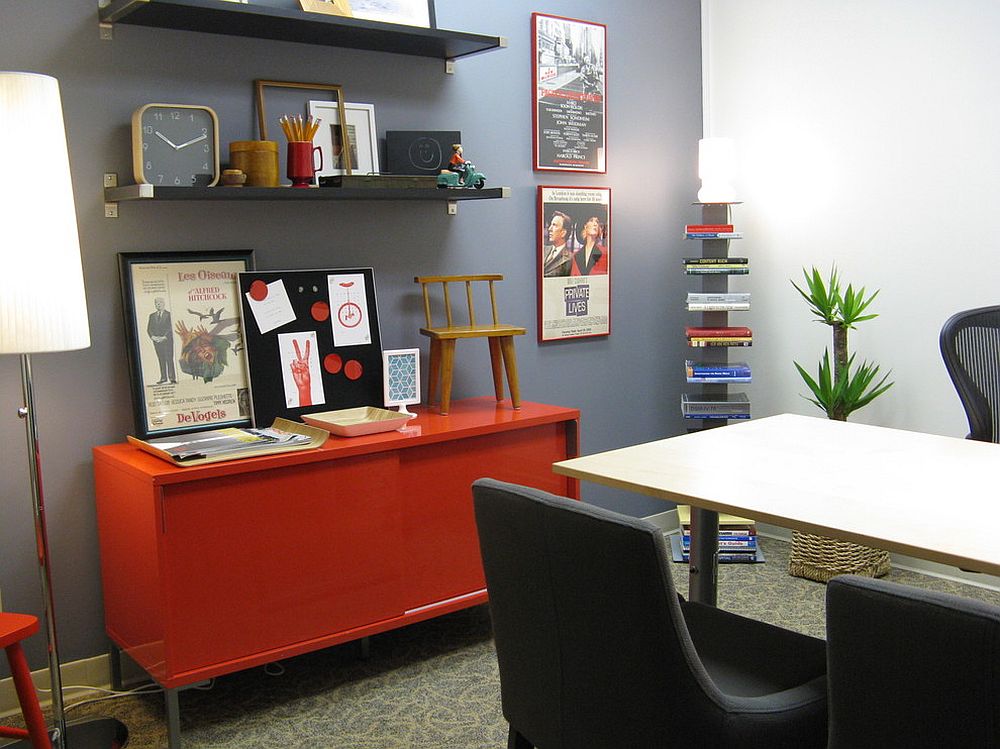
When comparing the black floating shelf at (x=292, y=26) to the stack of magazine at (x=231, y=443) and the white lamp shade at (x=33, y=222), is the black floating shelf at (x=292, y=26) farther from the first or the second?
the stack of magazine at (x=231, y=443)

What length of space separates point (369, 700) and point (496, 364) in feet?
3.88

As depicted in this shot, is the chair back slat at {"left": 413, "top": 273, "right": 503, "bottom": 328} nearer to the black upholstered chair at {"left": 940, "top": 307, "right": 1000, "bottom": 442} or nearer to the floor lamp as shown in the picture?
the floor lamp

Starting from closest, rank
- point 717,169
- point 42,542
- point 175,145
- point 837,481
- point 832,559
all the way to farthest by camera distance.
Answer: point 837,481, point 42,542, point 175,145, point 832,559, point 717,169

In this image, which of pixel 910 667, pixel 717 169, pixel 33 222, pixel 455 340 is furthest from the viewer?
pixel 717 169

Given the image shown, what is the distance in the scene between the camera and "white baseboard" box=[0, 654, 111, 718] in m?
2.89

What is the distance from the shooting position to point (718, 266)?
13.7ft

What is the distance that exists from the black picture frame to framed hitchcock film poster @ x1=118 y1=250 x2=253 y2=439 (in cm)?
5

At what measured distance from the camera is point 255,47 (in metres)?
3.16

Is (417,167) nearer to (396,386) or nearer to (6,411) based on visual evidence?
(396,386)

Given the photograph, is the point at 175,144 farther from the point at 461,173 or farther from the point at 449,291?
the point at 449,291

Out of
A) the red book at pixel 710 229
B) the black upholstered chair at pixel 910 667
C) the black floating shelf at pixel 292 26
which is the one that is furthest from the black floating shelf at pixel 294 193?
the black upholstered chair at pixel 910 667

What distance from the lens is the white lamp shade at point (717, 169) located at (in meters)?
4.12

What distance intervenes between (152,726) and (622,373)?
2.31 m

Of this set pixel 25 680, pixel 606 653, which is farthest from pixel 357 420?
pixel 606 653
